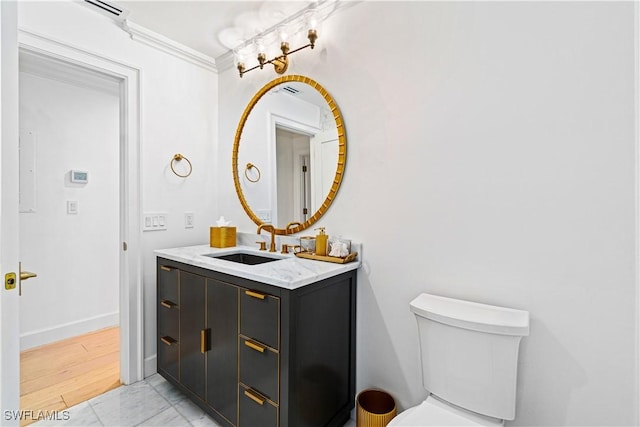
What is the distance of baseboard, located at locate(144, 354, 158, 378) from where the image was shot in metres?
2.20

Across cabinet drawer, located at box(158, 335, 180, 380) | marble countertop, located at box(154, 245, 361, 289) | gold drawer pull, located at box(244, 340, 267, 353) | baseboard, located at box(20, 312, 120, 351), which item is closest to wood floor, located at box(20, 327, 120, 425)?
baseboard, located at box(20, 312, 120, 351)

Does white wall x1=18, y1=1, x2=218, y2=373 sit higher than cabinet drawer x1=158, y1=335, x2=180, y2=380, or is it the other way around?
white wall x1=18, y1=1, x2=218, y2=373

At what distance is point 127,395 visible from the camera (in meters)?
1.97

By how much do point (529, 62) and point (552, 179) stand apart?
483 mm

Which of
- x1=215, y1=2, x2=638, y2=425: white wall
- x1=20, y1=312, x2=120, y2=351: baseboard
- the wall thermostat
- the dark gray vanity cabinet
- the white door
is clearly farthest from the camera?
the wall thermostat

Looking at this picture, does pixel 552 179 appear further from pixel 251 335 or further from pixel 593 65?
pixel 251 335

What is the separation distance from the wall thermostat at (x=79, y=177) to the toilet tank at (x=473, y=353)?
3.18 metres

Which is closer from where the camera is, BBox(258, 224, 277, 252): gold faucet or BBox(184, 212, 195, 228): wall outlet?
BBox(258, 224, 277, 252): gold faucet

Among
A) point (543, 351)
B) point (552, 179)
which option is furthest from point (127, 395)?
point (552, 179)

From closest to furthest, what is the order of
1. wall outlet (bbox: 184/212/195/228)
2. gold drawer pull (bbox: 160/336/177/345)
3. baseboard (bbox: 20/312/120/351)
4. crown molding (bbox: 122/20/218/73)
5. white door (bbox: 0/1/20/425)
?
white door (bbox: 0/1/20/425) < gold drawer pull (bbox: 160/336/177/345) < crown molding (bbox: 122/20/218/73) < wall outlet (bbox: 184/212/195/228) < baseboard (bbox: 20/312/120/351)

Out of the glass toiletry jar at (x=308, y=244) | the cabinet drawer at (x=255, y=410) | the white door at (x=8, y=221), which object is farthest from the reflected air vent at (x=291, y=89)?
the cabinet drawer at (x=255, y=410)

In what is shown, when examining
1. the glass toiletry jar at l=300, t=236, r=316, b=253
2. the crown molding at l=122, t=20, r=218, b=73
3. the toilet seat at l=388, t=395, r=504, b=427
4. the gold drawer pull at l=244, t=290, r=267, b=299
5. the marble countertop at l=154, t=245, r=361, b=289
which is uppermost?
the crown molding at l=122, t=20, r=218, b=73

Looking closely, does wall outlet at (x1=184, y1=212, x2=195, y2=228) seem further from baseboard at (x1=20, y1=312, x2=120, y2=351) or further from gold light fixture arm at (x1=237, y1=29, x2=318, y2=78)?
baseboard at (x1=20, y1=312, x2=120, y2=351)

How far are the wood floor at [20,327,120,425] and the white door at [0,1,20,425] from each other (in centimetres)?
120
